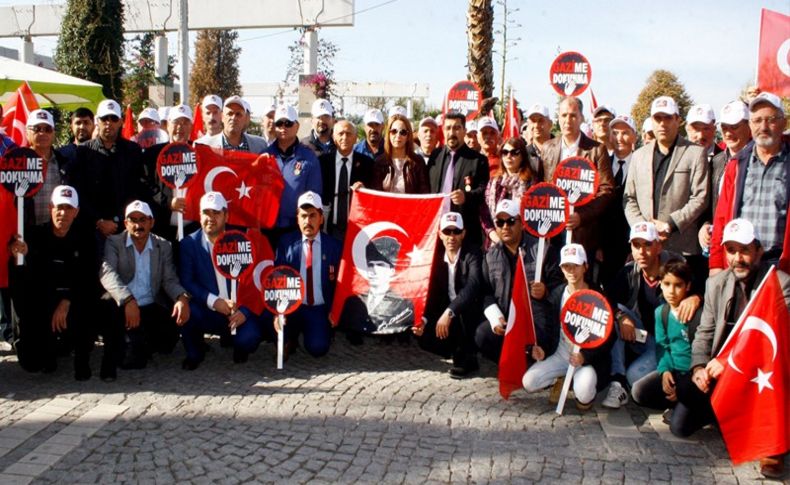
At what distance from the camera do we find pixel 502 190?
696 cm

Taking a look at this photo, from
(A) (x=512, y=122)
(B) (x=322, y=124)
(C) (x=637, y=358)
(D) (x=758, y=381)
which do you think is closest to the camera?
(D) (x=758, y=381)

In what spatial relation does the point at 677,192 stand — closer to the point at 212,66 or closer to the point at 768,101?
the point at 768,101

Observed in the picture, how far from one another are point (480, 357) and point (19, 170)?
4666 mm

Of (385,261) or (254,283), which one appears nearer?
(254,283)

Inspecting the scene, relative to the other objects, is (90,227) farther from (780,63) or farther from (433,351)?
(780,63)

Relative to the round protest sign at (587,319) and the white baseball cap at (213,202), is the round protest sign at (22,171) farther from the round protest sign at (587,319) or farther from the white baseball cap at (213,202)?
the round protest sign at (587,319)

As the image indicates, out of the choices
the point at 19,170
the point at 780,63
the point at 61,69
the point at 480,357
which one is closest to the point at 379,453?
the point at 480,357

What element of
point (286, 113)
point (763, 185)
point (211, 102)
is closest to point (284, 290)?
point (286, 113)

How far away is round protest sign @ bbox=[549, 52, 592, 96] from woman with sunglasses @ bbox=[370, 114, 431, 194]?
105 inches

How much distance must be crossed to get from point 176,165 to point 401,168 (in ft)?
7.34

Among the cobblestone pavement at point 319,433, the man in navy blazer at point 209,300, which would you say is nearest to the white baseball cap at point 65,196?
the man in navy blazer at point 209,300

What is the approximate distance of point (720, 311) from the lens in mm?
5250

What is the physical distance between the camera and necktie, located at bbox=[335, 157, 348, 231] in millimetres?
7840

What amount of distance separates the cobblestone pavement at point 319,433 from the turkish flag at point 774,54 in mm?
3782
